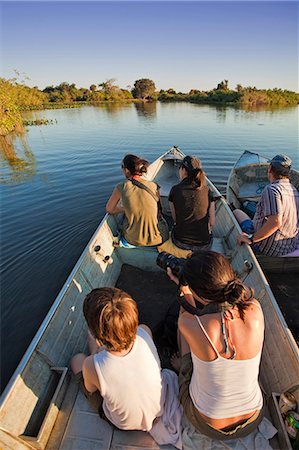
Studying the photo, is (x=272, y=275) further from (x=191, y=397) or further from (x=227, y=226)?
(x=191, y=397)

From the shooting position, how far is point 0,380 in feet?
9.41

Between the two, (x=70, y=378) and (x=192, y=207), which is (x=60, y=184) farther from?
(x=70, y=378)

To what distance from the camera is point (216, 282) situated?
4.21 feet

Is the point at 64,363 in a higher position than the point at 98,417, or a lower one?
higher

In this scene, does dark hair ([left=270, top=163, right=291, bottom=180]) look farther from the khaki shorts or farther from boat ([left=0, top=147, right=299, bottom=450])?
the khaki shorts

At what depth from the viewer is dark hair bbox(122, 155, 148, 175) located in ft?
9.97

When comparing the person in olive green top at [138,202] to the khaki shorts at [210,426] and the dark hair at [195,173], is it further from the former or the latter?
the khaki shorts at [210,426]

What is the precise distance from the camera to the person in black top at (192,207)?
2.90 meters

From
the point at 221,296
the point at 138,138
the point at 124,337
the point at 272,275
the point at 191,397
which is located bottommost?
the point at 272,275

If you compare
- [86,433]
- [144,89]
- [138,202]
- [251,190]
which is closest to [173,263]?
[138,202]

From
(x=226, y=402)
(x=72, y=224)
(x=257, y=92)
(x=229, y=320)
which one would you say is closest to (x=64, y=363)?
(x=226, y=402)

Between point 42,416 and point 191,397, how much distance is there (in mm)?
1168

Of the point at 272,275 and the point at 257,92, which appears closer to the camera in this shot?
the point at 272,275

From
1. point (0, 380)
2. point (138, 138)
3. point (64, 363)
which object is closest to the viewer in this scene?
point (64, 363)
